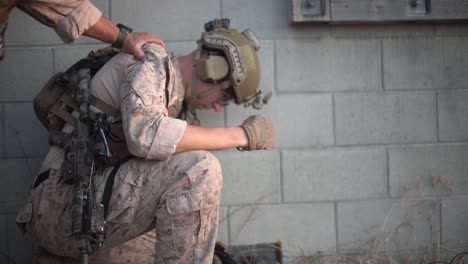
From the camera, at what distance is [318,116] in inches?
163

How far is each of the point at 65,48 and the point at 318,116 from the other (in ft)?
4.71

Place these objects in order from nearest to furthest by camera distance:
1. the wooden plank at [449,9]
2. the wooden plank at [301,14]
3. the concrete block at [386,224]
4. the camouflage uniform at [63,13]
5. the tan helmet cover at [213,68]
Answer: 1. the camouflage uniform at [63,13]
2. the tan helmet cover at [213,68]
3. the wooden plank at [301,14]
4. the wooden plank at [449,9]
5. the concrete block at [386,224]

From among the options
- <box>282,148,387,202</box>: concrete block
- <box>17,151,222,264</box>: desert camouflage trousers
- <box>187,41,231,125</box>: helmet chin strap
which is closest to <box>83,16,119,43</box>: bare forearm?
<box>187,41,231,125</box>: helmet chin strap

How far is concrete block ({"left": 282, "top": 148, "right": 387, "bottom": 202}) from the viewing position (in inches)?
163

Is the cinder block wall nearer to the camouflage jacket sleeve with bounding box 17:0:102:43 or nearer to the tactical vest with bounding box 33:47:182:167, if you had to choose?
the tactical vest with bounding box 33:47:182:167

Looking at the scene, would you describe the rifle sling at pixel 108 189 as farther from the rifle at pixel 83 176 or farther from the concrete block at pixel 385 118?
the concrete block at pixel 385 118

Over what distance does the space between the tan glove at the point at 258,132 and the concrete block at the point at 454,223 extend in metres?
1.38

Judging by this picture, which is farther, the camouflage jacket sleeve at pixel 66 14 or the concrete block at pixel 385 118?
the concrete block at pixel 385 118

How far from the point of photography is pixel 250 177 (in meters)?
4.11

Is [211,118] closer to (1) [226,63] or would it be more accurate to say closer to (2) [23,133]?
(1) [226,63]

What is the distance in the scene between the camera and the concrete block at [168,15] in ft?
13.2

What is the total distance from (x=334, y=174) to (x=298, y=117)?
14.9 inches

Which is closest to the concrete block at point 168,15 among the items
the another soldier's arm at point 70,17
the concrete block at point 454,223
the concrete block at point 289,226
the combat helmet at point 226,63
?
the combat helmet at point 226,63

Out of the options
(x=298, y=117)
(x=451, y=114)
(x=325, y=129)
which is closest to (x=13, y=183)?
(x=298, y=117)
